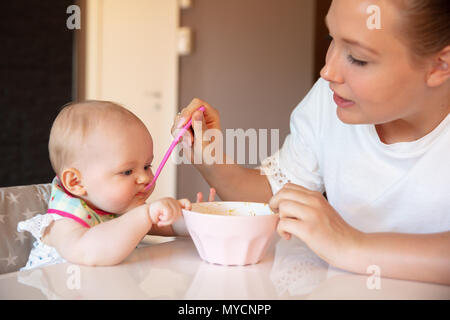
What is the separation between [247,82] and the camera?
3.66 meters

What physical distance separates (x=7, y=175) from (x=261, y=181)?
81.4 inches

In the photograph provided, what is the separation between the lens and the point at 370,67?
97cm

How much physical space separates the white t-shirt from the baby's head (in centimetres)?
41

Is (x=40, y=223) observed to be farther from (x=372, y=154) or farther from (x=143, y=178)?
(x=372, y=154)

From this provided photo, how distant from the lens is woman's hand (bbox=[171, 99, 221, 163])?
115 centimetres

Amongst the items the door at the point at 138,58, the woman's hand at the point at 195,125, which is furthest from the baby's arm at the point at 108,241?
the door at the point at 138,58

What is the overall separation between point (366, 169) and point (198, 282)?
57 centimetres

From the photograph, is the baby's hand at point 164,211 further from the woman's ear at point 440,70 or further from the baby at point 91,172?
the woman's ear at point 440,70

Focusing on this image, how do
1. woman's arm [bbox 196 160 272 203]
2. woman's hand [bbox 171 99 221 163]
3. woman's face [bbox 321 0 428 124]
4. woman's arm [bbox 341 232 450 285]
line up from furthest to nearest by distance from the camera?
woman's arm [bbox 196 160 272 203] < woman's hand [bbox 171 99 221 163] < woman's face [bbox 321 0 428 124] < woman's arm [bbox 341 232 450 285]

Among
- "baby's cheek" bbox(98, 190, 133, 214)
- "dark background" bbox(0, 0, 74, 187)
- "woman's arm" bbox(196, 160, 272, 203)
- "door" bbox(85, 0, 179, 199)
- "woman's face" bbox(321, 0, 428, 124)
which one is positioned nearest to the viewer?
"woman's face" bbox(321, 0, 428, 124)

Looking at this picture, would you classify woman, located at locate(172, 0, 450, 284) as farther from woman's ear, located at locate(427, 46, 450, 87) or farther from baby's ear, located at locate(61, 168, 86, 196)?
baby's ear, located at locate(61, 168, 86, 196)

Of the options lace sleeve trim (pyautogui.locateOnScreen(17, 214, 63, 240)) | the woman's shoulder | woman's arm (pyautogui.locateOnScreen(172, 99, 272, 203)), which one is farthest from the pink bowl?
the woman's shoulder
